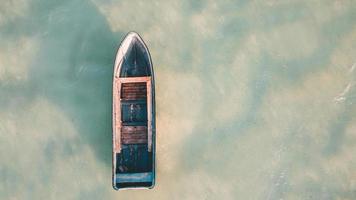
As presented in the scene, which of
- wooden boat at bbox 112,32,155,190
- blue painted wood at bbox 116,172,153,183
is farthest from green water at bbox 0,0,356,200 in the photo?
blue painted wood at bbox 116,172,153,183

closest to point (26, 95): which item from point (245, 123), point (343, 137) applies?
point (245, 123)

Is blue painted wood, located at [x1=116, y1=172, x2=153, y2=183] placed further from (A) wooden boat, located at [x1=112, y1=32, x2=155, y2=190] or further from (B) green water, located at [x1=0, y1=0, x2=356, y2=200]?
(B) green water, located at [x1=0, y1=0, x2=356, y2=200]

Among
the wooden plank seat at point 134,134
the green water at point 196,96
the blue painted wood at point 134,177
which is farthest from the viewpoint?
the green water at point 196,96

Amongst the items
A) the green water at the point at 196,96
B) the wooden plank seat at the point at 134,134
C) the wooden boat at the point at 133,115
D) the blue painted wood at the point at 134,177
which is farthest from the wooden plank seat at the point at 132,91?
the blue painted wood at the point at 134,177

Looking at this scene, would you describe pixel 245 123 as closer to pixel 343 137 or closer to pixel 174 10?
pixel 343 137

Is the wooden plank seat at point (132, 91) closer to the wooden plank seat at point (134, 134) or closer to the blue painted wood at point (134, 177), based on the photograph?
the wooden plank seat at point (134, 134)

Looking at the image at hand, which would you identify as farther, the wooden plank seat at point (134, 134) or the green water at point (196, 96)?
the green water at point (196, 96)

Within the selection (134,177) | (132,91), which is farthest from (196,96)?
(134,177)
